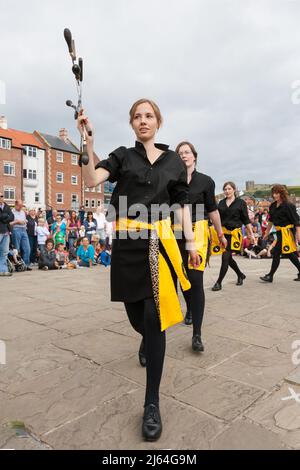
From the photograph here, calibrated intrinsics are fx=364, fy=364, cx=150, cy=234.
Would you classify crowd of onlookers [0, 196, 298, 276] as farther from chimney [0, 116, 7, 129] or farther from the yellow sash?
chimney [0, 116, 7, 129]

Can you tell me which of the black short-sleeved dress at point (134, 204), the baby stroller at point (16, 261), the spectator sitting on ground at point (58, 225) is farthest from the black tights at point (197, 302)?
the spectator sitting on ground at point (58, 225)

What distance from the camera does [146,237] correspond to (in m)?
2.25

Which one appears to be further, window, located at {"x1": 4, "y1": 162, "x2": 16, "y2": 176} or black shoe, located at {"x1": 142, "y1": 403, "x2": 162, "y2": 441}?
window, located at {"x1": 4, "y1": 162, "x2": 16, "y2": 176}

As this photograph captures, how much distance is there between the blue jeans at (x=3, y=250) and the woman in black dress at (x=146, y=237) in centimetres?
723

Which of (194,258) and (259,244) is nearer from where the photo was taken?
(194,258)

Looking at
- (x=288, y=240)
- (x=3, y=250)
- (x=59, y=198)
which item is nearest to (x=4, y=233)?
(x=3, y=250)

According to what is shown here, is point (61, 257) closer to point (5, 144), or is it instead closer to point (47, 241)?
point (47, 241)

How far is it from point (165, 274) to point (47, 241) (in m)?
9.07

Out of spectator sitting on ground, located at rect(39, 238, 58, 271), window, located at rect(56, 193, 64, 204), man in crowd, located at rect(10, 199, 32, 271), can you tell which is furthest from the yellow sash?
window, located at rect(56, 193, 64, 204)

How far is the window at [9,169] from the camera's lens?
4203 centimetres

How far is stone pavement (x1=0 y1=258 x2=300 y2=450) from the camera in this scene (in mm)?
2016

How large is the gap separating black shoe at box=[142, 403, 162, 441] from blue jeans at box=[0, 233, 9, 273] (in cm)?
766

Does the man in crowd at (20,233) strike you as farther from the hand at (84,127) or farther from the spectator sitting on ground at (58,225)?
the hand at (84,127)

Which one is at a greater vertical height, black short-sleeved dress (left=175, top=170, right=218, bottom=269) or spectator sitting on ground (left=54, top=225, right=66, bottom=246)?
black short-sleeved dress (left=175, top=170, right=218, bottom=269)
